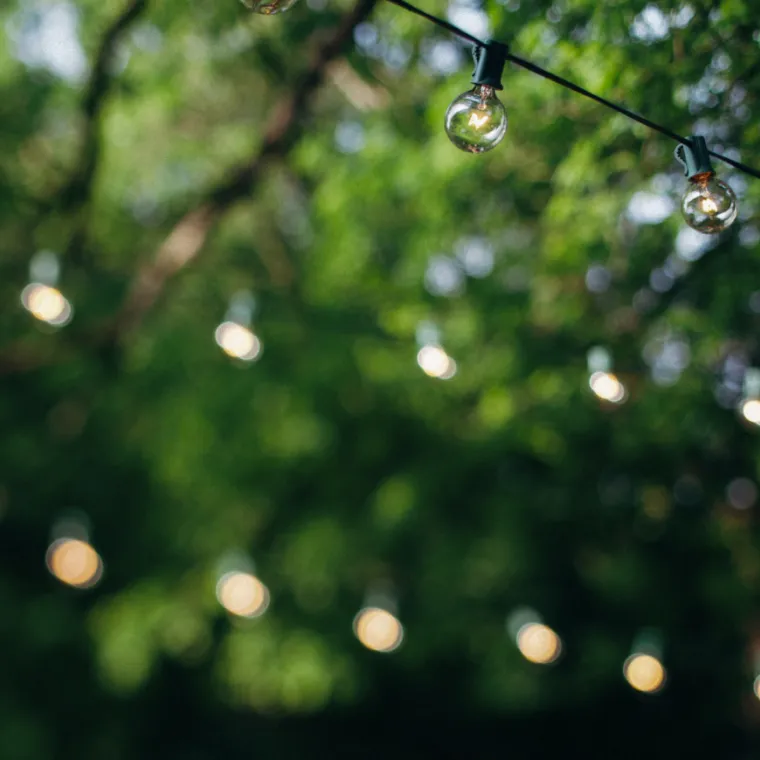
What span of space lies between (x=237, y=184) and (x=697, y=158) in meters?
3.63

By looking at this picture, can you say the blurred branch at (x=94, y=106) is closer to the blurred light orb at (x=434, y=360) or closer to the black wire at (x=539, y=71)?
the blurred light orb at (x=434, y=360)

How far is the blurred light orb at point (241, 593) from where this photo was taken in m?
7.41

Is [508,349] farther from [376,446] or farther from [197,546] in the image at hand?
[197,546]

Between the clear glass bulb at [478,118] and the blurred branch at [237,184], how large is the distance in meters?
1.91

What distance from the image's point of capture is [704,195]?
255 centimetres

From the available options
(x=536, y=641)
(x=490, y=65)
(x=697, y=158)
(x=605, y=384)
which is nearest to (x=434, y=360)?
(x=605, y=384)

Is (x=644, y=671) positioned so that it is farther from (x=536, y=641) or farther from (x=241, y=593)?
(x=241, y=593)

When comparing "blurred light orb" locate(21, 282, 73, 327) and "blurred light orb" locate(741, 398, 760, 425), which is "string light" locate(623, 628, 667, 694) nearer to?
"blurred light orb" locate(741, 398, 760, 425)

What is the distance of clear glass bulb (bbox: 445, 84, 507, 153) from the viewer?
7.65ft

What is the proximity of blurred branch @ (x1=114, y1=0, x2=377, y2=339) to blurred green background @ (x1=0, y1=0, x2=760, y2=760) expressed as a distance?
0.02 metres

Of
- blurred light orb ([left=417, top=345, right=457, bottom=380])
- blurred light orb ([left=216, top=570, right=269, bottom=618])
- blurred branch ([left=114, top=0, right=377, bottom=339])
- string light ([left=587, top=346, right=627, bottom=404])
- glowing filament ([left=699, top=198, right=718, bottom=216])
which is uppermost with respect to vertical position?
blurred branch ([left=114, top=0, right=377, bottom=339])

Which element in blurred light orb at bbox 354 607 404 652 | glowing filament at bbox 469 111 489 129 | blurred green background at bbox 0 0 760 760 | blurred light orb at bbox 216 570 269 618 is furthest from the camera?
blurred light orb at bbox 354 607 404 652

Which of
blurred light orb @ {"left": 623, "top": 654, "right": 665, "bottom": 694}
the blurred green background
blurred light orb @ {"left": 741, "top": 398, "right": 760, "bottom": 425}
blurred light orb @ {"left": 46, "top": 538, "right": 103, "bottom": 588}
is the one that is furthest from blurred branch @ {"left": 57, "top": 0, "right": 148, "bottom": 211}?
blurred light orb @ {"left": 623, "top": 654, "right": 665, "bottom": 694}

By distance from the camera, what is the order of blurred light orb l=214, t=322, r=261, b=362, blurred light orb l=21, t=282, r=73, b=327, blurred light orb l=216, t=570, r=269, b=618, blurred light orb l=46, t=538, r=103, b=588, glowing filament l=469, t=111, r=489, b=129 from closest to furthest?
glowing filament l=469, t=111, r=489, b=129, blurred light orb l=214, t=322, r=261, b=362, blurred light orb l=21, t=282, r=73, b=327, blurred light orb l=216, t=570, r=269, b=618, blurred light orb l=46, t=538, r=103, b=588
